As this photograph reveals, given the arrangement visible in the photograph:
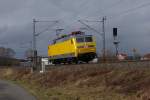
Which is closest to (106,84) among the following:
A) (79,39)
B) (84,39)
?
(79,39)

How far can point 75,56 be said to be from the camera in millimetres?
52438

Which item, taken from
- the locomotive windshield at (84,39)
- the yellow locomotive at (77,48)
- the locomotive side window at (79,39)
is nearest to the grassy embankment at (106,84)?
the yellow locomotive at (77,48)

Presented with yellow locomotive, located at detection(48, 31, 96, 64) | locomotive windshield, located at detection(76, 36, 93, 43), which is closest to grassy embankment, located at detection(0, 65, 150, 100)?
yellow locomotive, located at detection(48, 31, 96, 64)

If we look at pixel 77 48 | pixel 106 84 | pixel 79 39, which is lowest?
pixel 106 84

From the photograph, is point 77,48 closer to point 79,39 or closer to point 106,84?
point 79,39

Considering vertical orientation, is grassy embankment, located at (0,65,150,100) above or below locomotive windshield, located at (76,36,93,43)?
below

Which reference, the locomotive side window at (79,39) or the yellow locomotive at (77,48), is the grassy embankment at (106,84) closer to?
the yellow locomotive at (77,48)

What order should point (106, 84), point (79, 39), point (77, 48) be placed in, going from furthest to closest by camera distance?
1. point (79, 39)
2. point (77, 48)
3. point (106, 84)

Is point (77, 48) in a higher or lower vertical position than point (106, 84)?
higher

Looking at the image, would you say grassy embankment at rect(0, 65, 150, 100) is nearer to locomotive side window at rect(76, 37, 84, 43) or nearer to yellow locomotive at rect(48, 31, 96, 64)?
yellow locomotive at rect(48, 31, 96, 64)

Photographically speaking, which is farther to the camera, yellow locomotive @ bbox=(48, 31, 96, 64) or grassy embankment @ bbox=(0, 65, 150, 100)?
yellow locomotive @ bbox=(48, 31, 96, 64)

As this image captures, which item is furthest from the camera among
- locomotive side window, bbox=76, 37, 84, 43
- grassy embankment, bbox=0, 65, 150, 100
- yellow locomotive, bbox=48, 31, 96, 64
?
locomotive side window, bbox=76, 37, 84, 43

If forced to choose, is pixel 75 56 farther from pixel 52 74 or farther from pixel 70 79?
pixel 70 79

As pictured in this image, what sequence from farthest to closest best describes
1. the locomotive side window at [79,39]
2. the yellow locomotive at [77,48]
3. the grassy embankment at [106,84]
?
the locomotive side window at [79,39]
the yellow locomotive at [77,48]
the grassy embankment at [106,84]
